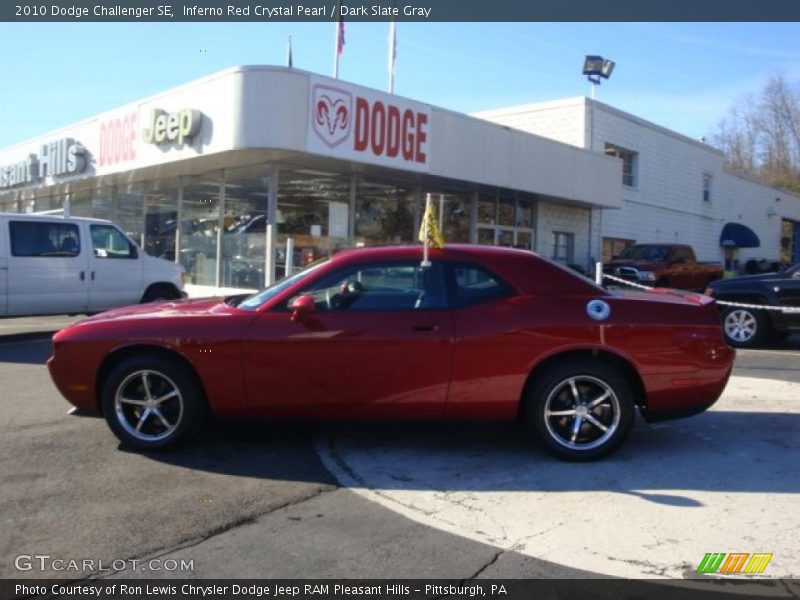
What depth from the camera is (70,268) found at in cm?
1195

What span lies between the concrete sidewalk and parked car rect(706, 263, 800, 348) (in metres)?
11.4

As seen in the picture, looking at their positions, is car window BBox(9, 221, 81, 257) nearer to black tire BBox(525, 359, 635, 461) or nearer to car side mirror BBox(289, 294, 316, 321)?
car side mirror BBox(289, 294, 316, 321)

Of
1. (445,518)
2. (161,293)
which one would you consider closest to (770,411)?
(445,518)

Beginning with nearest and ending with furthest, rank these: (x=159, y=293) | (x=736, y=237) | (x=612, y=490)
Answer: (x=612, y=490) → (x=159, y=293) → (x=736, y=237)

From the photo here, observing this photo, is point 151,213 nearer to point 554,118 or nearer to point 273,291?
point 554,118

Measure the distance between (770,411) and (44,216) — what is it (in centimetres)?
1071

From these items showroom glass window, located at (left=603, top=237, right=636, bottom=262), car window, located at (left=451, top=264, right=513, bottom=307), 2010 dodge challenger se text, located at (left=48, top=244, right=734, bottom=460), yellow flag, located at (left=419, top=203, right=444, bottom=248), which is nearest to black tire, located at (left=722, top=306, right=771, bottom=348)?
2010 dodge challenger se text, located at (left=48, top=244, right=734, bottom=460)

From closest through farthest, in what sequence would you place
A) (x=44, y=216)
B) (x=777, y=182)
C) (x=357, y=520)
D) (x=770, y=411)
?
(x=357, y=520) < (x=770, y=411) < (x=44, y=216) < (x=777, y=182)

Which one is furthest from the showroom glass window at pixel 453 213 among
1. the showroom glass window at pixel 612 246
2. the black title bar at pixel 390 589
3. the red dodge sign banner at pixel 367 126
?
the black title bar at pixel 390 589

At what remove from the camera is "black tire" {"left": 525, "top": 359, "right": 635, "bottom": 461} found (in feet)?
17.3

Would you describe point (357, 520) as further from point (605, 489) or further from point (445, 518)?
point (605, 489)


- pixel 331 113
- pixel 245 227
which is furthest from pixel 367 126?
pixel 245 227

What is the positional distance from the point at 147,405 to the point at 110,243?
25.8ft

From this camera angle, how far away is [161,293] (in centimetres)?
1322
